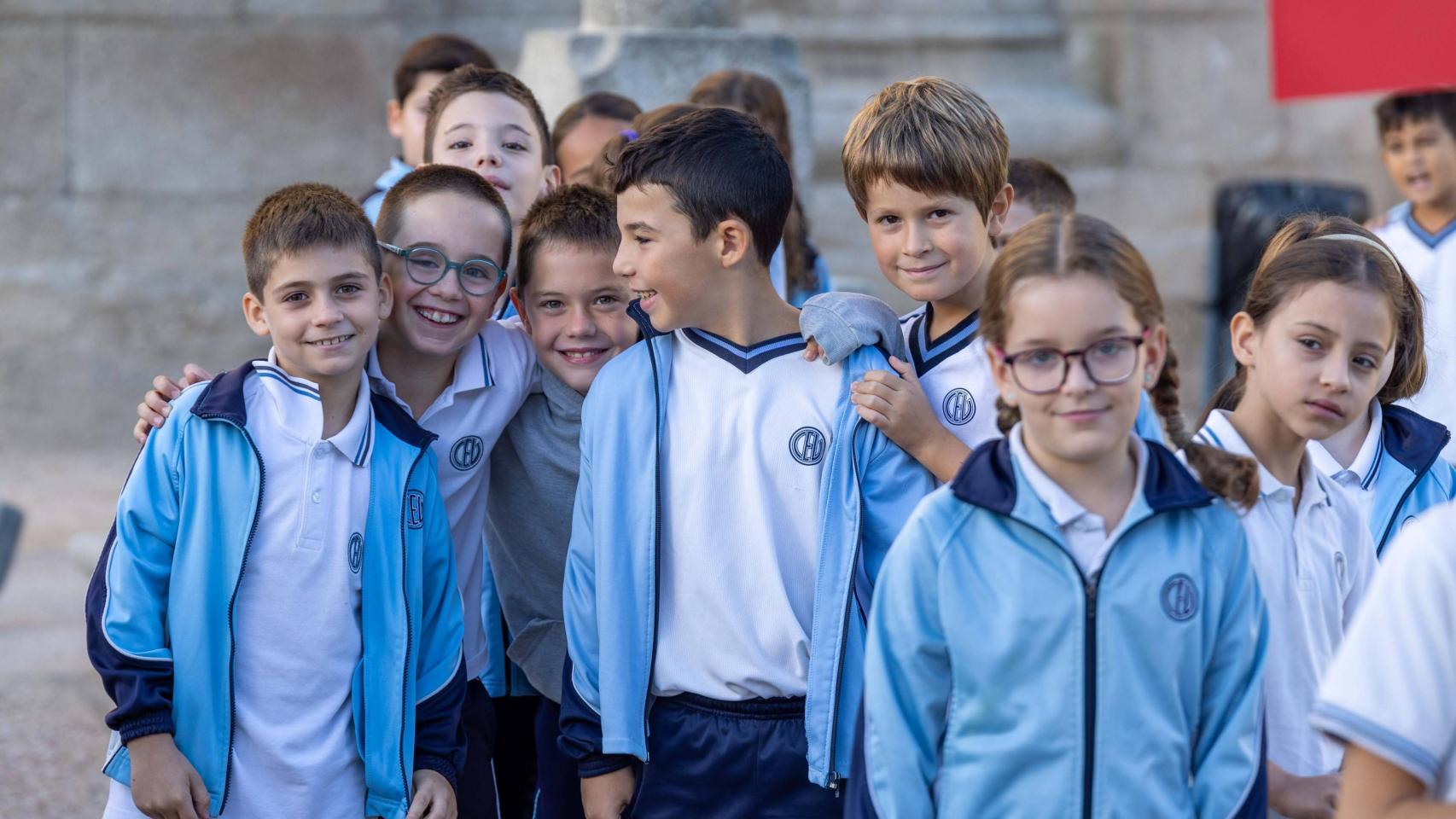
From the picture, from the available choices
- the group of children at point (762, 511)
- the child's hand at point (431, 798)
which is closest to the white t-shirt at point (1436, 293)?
the group of children at point (762, 511)

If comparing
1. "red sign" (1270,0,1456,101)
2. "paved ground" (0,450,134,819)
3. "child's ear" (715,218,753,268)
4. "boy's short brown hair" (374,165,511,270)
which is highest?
"red sign" (1270,0,1456,101)

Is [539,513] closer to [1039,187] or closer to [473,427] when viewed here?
[473,427]

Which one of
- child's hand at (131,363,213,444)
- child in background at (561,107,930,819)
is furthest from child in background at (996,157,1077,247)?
child's hand at (131,363,213,444)

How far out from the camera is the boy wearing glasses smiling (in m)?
3.12

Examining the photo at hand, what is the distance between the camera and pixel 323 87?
7.99 metres

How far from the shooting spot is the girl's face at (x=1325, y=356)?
2.59 m

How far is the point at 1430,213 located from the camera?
4902 millimetres

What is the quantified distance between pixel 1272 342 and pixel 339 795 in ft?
5.76

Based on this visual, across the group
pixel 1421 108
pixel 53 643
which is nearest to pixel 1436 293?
pixel 1421 108

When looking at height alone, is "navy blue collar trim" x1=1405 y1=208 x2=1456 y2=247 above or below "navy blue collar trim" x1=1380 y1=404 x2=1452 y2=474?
above

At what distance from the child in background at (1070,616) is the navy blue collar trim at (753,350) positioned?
1.96 ft

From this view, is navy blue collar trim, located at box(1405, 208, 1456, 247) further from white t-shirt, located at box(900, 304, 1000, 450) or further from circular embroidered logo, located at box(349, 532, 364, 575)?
circular embroidered logo, located at box(349, 532, 364, 575)

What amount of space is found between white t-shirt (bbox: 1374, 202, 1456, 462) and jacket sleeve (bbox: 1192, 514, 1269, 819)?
2194 millimetres

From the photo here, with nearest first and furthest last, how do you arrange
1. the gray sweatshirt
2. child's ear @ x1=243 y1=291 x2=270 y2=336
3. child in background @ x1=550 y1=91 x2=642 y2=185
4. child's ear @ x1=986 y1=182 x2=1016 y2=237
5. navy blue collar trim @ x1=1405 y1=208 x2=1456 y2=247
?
child's ear @ x1=243 y1=291 x2=270 y2=336 → child's ear @ x1=986 y1=182 x2=1016 y2=237 → the gray sweatshirt → child in background @ x1=550 y1=91 x2=642 y2=185 → navy blue collar trim @ x1=1405 y1=208 x2=1456 y2=247
